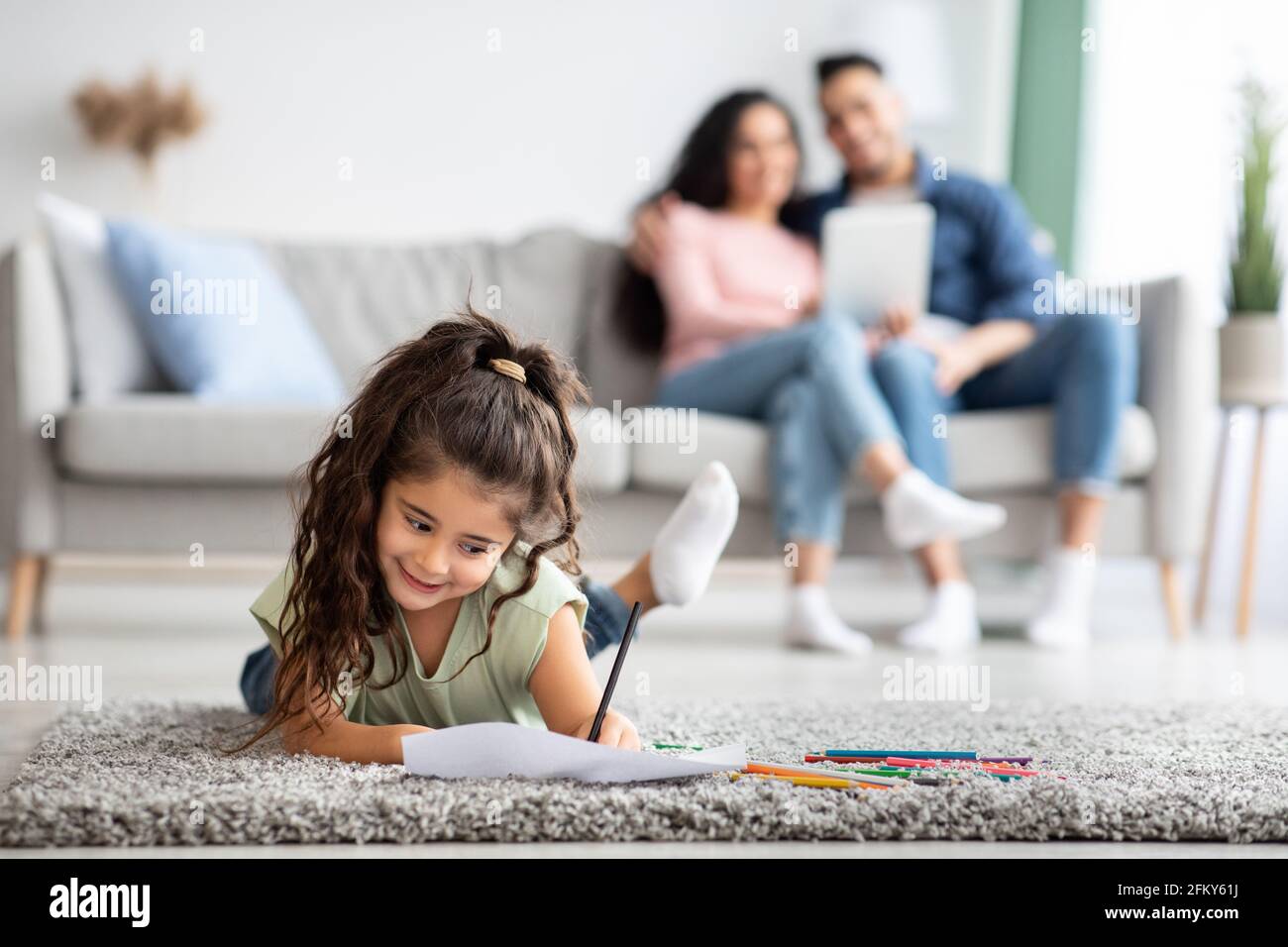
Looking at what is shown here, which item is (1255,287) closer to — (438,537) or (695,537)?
(695,537)

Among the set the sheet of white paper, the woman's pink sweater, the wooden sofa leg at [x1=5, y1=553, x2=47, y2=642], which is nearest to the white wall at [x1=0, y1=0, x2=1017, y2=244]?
the woman's pink sweater

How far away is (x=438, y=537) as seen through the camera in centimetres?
104

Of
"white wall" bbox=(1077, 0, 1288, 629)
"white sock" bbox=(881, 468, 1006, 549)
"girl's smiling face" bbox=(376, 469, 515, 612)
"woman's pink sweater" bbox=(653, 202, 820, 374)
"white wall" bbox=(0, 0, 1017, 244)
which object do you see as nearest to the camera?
"girl's smiling face" bbox=(376, 469, 515, 612)

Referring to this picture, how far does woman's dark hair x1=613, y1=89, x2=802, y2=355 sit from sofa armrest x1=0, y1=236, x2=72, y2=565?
1.11 m

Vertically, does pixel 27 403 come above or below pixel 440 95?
below

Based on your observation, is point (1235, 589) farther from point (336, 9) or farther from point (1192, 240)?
point (336, 9)

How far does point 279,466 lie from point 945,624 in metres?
1.13

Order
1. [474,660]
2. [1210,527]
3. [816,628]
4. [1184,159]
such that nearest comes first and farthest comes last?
[474,660]
[816,628]
[1210,527]
[1184,159]

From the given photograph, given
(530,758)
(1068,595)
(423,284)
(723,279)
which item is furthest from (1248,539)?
(530,758)

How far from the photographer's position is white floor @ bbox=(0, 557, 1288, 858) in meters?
0.90

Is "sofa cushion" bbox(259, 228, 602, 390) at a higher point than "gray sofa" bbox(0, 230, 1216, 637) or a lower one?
higher

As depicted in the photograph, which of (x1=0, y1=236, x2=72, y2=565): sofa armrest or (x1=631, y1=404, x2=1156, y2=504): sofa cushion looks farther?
(x1=631, y1=404, x2=1156, y2=504): sofa cushion

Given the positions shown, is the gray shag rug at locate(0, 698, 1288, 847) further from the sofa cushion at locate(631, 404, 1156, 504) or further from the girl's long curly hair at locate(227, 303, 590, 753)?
the sofa cushion at locate(631, 404, 1156, 504)
